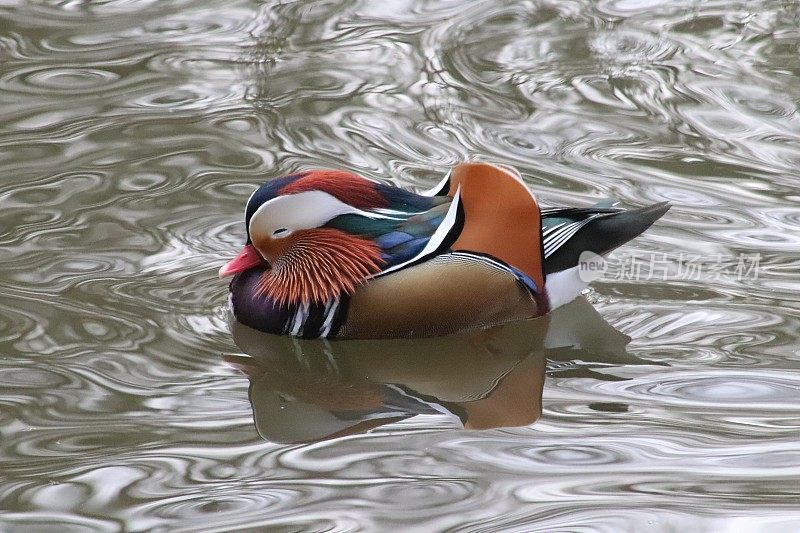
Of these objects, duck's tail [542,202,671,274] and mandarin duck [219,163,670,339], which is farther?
duck's tail [542,202,671,274]

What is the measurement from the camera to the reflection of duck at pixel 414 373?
4238mm

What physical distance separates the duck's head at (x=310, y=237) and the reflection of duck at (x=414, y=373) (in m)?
0.21

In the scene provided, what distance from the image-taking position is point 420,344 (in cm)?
469

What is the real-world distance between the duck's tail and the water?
9.9 inches

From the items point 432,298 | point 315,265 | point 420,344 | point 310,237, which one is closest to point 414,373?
point 420,344

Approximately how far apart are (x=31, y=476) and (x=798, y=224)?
11.0 ft

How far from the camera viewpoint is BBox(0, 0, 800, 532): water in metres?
3.75

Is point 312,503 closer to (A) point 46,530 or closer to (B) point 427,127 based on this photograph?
(A) point 46,530

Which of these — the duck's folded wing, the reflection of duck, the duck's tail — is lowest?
the reflection of duck

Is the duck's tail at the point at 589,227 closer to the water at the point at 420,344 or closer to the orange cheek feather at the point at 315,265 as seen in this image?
the water at the point at 420,344

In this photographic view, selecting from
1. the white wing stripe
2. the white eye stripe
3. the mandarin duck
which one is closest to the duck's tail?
the mandarin duck

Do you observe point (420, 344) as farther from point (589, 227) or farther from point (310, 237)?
point (589, 227)

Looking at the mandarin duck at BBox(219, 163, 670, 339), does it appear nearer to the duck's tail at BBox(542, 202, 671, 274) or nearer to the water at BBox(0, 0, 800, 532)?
the duck's tail at BBox(542, 202, 671, 274)

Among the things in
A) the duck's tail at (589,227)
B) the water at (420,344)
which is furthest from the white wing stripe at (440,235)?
the duck's tail at (589,227)
